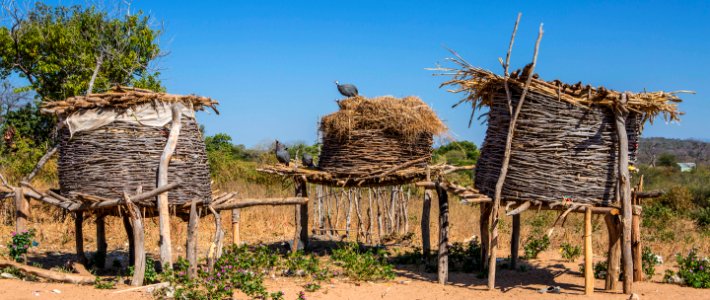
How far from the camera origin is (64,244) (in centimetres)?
1245

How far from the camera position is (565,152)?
8.07m

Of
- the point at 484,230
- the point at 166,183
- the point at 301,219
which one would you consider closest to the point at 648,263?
the point at 484,230

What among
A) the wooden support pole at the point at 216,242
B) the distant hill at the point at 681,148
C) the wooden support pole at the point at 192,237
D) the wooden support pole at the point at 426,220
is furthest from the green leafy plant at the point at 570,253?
the distant hill at the point at 681,148

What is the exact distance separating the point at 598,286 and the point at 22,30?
15.7 m

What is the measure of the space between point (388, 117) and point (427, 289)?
8.94 feet

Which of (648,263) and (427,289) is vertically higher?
(648,263)

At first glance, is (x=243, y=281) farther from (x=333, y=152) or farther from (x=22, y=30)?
(x=22, y=30)

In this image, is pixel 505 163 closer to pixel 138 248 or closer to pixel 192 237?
pixel 192 237

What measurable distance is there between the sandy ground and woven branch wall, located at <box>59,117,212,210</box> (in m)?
1.21

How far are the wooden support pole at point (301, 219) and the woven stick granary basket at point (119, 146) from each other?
305 centimetres

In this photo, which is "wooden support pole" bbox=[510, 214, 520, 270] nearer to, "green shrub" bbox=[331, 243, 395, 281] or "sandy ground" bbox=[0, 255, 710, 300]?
"sandy ground" bbox=[0, 255, 710, 300]

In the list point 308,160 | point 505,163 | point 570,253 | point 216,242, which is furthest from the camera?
point 308,160

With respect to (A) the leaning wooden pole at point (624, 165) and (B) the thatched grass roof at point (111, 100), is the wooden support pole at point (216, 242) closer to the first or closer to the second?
(B) the thatched grass roof at point (111, 100)

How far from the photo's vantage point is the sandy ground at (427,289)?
786cm
